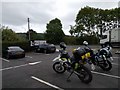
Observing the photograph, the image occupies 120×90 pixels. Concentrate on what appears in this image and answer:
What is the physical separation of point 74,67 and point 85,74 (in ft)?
2.11

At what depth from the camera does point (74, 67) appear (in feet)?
24.2

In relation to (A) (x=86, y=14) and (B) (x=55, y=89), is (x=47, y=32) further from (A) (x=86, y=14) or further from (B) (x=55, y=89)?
(B) (x=55, y=89)

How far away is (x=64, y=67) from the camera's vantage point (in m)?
8.58

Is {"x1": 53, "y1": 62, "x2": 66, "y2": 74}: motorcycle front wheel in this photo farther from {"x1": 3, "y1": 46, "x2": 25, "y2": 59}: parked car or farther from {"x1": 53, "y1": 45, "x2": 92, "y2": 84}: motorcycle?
{"x1": 3, "y1": 46, "x2": 25, "y2": 59}: parked car

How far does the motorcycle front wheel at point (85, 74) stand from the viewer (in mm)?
6729

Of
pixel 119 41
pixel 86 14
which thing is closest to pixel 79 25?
pixel 86 14

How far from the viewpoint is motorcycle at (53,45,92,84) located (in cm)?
682

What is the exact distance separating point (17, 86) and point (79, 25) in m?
41.5

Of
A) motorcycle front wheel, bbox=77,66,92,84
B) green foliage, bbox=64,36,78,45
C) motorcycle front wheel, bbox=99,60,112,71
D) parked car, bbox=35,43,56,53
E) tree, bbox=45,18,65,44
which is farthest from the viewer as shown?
tree, bbox=45,18,65,44

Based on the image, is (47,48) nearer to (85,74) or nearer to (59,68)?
(59,68)

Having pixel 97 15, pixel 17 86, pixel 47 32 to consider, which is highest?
pixel 97 15

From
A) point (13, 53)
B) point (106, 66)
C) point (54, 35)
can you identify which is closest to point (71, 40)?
point (54, 35)

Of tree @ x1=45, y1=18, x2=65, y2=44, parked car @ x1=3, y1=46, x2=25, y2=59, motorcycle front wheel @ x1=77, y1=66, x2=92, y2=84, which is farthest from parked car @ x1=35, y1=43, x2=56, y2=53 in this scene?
tree @ x1=45, y1=18, x2=65, y2=44

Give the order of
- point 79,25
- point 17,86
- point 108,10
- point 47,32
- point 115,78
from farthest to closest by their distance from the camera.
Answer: point 47,32
point 79,25
point 108,10
point 115,78
point 17,86
